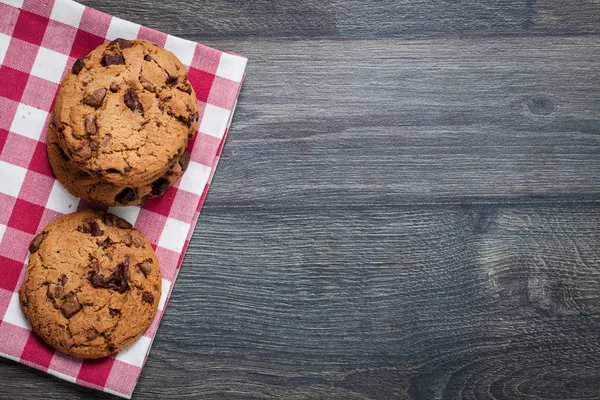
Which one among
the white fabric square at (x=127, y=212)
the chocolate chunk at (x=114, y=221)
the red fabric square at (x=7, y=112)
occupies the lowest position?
the chocolate chunk at (x=114, y=221)

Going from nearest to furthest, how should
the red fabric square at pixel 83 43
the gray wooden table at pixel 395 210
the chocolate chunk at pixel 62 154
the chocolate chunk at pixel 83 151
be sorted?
the chocolate chunk at pixel 83 151 < the chocolate chunk at pixel 62 154 < the red fabric square at pixel 83 43 < the gray wooden table at pixel 395 210

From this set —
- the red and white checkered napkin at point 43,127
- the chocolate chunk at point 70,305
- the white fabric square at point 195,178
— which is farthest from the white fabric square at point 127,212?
the chocolate chunk at point 70,305

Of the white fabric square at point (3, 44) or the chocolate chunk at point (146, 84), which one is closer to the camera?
the chocolate chunk at point (146, 84)

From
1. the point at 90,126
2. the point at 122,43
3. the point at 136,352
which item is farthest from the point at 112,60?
the point at 136,352

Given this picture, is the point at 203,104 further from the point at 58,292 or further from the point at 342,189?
Answer: the point at 58,292

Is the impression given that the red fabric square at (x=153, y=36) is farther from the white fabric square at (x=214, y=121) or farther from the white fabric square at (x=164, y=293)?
the white fabric square at (x=164, y=293)

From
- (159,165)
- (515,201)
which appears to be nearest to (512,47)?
(515,201)

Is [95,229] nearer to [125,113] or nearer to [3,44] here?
[125,113]
